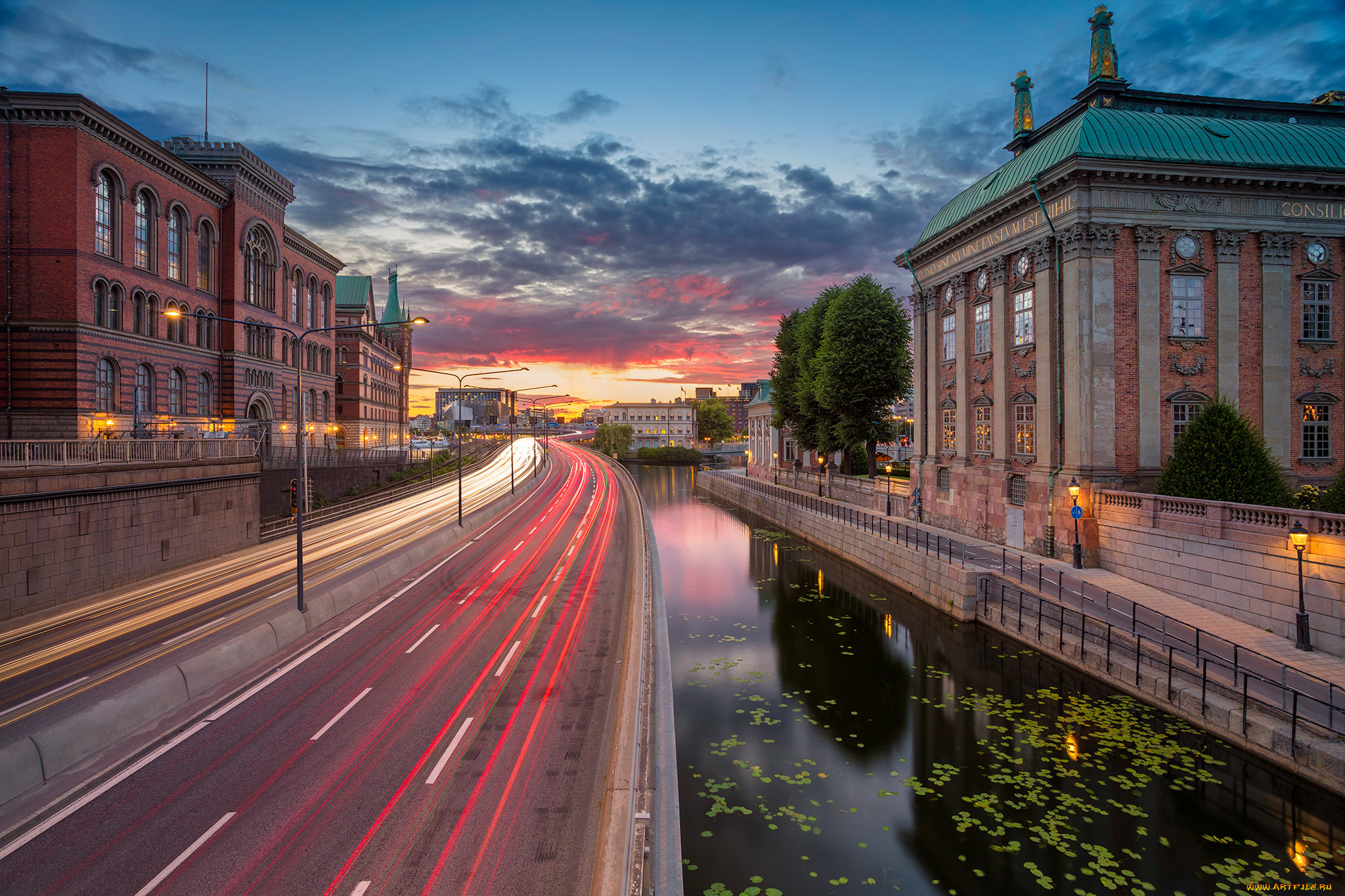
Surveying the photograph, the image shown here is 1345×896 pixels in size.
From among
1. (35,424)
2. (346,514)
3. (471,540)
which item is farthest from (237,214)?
(471,540)

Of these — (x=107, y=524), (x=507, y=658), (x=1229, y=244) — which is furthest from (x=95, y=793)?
(x=1229, y=244)

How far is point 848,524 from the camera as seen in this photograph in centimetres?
3888

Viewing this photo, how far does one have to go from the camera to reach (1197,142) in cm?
2845

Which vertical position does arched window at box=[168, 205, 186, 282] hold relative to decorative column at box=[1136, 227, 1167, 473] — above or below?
above

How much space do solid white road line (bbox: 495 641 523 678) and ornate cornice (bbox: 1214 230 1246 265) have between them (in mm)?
33971

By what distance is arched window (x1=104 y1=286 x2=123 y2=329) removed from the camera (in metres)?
36.9

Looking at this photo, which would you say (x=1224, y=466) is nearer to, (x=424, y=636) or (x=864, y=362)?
(x=864, y=362)

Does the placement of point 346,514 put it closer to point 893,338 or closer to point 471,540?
point 471,540

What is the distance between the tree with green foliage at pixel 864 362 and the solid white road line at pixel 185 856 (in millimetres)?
43657

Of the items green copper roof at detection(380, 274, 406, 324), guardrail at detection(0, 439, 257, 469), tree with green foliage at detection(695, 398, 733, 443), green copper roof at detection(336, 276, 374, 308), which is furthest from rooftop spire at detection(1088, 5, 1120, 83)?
tree with green foliage at detection(695, 398, 733, 443)

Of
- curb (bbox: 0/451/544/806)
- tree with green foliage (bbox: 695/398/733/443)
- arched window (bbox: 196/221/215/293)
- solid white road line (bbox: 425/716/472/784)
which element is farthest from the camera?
tree with green foliage (bbox: 695/398/733/443)

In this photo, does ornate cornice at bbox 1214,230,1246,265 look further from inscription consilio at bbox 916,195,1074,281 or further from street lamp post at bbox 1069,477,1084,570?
street lamp post at bbox 1069,477,1084,570

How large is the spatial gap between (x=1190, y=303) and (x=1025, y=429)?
8.67 m

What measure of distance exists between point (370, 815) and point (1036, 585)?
78.3 feet
